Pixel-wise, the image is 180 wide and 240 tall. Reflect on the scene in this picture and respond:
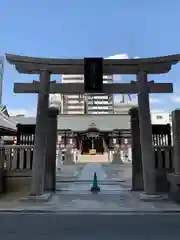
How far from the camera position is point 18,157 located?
512 inches

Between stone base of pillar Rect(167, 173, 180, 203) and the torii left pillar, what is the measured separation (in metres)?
4.70

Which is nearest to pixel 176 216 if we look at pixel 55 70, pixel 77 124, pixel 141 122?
pixel 141 122

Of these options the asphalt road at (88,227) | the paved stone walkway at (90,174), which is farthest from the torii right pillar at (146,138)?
the paved stone walkway at (90,174)

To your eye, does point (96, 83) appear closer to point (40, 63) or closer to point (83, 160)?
point (40, 63)

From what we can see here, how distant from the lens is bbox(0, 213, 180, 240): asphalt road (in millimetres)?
5883

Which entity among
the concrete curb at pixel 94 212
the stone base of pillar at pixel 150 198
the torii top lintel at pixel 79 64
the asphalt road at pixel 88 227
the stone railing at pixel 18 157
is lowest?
the asphalt road at pixel 88 227

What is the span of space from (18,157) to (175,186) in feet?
21.3

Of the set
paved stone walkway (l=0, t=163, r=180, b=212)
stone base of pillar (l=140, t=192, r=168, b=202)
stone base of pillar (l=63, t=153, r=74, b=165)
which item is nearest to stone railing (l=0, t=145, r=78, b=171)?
paved stone walkway (l=0, t=163, r=180, b=212)

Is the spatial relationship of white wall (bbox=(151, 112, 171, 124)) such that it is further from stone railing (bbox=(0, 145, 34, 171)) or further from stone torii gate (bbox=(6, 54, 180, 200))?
stone railing (bbox=(0, 145, 34, 171))

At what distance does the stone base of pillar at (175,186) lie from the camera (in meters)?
10.5

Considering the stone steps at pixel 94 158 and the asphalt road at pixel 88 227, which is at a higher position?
the stone steps at pixel 94 158

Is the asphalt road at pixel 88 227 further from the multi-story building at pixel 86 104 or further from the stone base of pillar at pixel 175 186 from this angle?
the multi-story building at pixel 86 104

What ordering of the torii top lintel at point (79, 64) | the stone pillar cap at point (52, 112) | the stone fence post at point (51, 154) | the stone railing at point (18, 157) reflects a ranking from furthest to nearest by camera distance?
the stone pillar cap at point (52, 112) < the stone fence post at point (51, 154) < the stone railing at point (18, 157) < the torii top lintel at point (79, 64)

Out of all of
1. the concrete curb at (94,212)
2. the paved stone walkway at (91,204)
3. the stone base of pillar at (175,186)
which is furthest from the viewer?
the stone base of pillar at (175,186)
